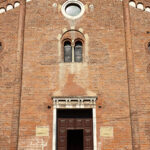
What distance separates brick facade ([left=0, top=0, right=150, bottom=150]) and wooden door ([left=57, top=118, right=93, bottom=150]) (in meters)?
0.55

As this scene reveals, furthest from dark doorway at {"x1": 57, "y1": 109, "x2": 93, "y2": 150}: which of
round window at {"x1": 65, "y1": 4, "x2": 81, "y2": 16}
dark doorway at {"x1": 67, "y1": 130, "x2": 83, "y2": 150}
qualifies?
round window at {"x1": 65, "y1": 4, "x2": 81, "y2": 16}

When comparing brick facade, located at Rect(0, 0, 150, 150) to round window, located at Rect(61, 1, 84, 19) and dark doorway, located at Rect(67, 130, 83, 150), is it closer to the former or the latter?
round window, located at Rect(61, 1, 84, 19)

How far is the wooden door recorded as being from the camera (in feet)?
43.5

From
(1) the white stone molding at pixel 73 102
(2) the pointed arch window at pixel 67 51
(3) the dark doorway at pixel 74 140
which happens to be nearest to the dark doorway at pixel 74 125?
(1) the white stone molding at pixel 73 102

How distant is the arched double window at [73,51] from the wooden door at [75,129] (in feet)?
10.0

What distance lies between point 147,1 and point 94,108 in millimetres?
6699

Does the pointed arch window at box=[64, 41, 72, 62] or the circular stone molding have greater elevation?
the circular stone molding

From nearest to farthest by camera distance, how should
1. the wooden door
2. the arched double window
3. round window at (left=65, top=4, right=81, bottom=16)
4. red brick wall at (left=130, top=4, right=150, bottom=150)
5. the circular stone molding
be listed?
red brick wall at (left=130, top=4, right=150, bottom=150) → the wooden door → the arched double window → the circular stone molding → round window at (left=65, top=4, right=81, bottom=16)

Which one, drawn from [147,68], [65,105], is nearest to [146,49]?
[147,68]

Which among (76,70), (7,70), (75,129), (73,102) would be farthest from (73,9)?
(75,129)

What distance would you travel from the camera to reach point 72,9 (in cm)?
1542

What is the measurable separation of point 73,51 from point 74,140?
5208 mm

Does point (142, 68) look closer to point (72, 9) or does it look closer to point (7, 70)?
point (72, 9)

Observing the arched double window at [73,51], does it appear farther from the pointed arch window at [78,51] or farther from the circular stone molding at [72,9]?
→ the circular stone molding at [72,9]
